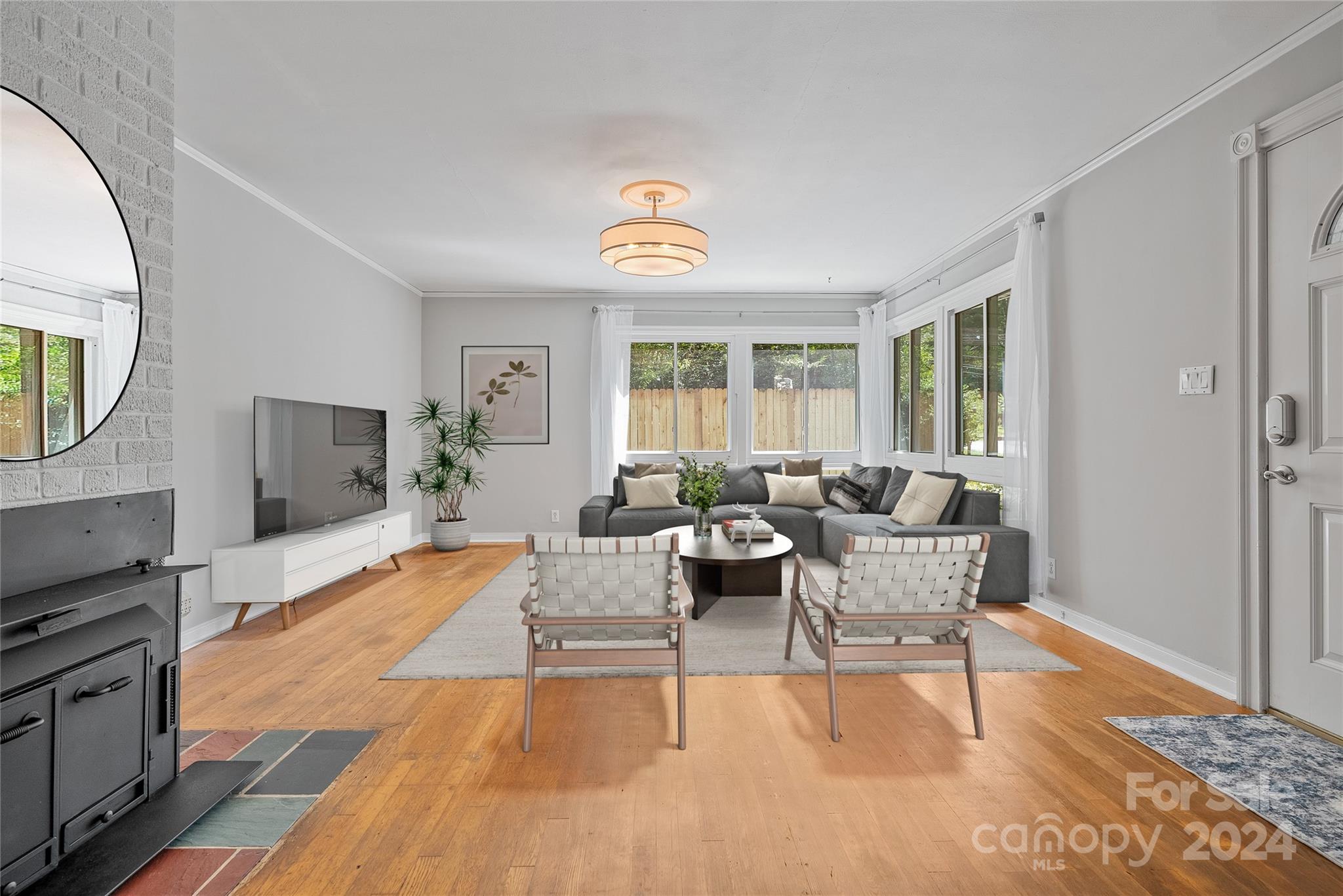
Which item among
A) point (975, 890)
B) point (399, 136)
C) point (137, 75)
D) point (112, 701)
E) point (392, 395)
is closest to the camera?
point (975, 890)

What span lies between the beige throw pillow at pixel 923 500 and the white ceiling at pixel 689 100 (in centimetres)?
195

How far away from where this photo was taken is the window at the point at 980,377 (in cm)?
481

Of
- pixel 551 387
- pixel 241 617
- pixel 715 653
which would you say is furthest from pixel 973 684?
pixel 551 387

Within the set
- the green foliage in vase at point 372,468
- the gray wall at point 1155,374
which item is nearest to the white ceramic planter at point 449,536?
the green foliage in vase at point 372,468

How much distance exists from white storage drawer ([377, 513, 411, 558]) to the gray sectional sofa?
151cm

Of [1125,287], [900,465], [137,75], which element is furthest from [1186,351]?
[137,75]

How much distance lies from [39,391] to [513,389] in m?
5.47

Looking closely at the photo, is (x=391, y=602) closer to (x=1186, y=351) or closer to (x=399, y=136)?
(x=399, y=136)

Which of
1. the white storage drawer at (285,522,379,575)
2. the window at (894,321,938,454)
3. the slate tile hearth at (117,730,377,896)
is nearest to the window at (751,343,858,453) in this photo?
the window at (894,321,938,454)

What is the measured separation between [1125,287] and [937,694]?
2350 millimetres

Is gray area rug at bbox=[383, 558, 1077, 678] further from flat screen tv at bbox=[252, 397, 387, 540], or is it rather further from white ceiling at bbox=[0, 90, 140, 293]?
white ceiling at bbox=[0, 90, 140, 293]

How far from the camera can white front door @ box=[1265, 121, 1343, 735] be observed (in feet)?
7.90

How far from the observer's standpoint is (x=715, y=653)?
11.2ft

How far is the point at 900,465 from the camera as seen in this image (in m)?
6.62
